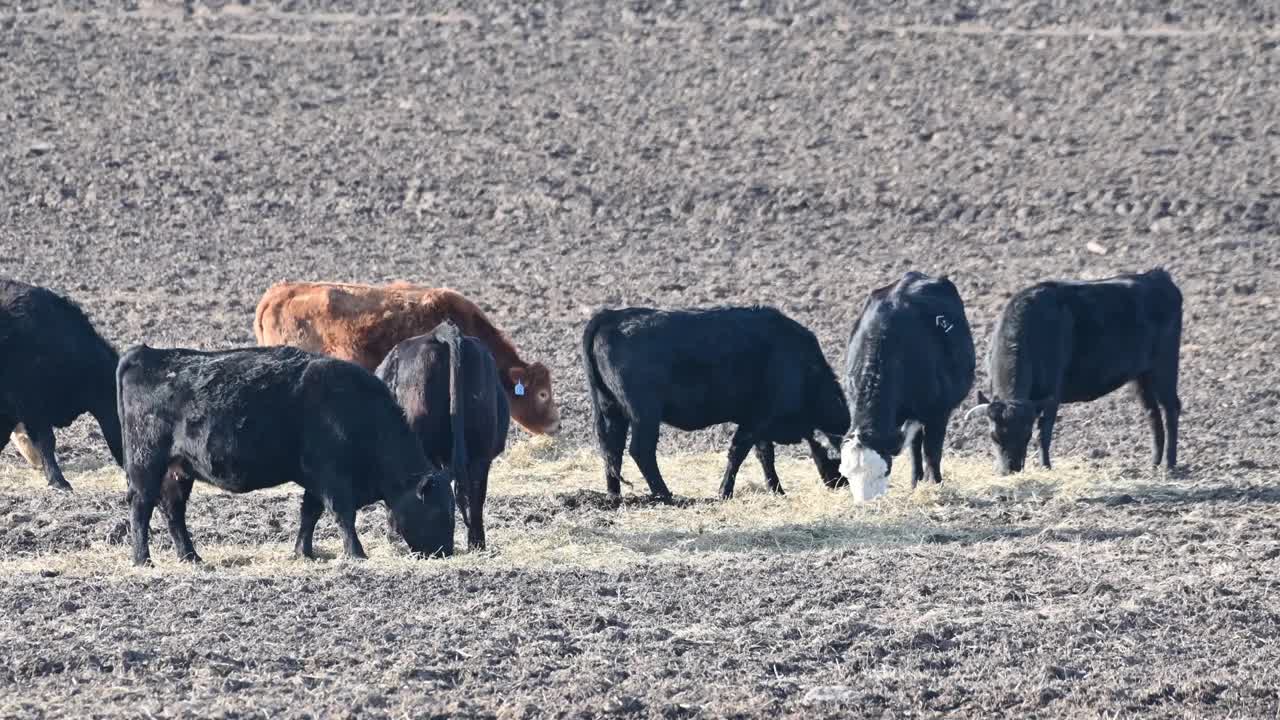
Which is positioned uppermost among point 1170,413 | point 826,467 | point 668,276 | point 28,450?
point 668,276

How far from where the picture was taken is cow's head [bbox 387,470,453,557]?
38.6ft

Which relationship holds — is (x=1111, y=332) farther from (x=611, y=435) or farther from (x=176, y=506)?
(x=176, y=506)

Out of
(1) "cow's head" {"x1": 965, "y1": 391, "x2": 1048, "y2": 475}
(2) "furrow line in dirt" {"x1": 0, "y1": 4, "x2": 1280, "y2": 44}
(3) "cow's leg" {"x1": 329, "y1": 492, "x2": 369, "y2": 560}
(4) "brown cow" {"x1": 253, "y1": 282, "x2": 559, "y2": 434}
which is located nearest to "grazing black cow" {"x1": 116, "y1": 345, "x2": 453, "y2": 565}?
(3) "cow's leg" {"x1": 329, "y1": 492, "x2": 369, "y2": 560}

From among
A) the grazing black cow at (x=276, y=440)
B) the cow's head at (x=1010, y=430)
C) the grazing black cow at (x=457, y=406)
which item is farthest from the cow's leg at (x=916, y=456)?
the grazing black cow at (x=276, y=440)

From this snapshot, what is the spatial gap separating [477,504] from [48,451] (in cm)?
403

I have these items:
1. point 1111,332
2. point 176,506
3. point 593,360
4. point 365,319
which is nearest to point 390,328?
point 365,319

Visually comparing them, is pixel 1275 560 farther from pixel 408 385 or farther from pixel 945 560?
pixel 408 385

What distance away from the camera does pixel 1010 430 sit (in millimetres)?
14656

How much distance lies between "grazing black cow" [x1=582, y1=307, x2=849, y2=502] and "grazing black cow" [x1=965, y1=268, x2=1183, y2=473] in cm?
119

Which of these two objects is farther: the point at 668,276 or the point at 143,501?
the point at 668,276

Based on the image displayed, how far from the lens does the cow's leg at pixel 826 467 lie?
48.0 feet

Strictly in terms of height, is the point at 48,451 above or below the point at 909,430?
below

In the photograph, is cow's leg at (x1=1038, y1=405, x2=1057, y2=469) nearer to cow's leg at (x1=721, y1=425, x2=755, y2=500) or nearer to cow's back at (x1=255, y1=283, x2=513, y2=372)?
cow's leg at (x1=721, y1=425, x2=755, y2=500)

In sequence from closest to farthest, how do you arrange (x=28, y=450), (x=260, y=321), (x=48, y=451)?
(x=48, y=451)
(x=28, y=450)
(x=260, y=321)
